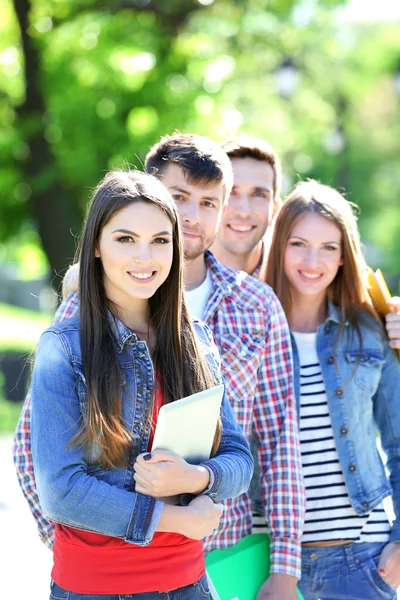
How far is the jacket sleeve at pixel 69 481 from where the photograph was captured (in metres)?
2.14

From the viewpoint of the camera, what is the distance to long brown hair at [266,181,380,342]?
3350 mm

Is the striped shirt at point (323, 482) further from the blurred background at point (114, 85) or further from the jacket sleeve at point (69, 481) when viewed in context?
the blurred background at point (114, 85)

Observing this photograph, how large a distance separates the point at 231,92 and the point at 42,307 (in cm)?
2153

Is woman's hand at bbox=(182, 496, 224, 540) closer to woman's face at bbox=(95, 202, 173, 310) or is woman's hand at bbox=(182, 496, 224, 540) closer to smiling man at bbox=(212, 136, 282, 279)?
woman's face at bbox=(95, 202, 173, 310)

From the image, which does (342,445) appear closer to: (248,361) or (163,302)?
(248,361)

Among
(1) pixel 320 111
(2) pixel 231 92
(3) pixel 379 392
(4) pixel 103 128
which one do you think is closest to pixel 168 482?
(3) pixel 379 392

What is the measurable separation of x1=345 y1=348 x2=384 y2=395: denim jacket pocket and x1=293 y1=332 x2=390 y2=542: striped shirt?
0.42 ft

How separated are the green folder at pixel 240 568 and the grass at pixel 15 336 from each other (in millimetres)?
9219

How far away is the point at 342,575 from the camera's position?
3041 mm

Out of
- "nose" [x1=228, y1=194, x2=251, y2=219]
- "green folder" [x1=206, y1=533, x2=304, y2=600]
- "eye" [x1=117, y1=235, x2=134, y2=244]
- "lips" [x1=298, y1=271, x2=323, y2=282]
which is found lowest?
"green folder" [x1=206, y1=533, x2=304, y2=600]

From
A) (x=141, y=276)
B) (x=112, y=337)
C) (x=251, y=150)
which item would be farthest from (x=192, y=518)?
(x=251, y=150)

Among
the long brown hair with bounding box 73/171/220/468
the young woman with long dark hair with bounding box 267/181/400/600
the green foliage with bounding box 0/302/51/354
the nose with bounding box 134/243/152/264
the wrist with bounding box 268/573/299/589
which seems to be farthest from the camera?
the green foliage with bounding box 0/302/51/354

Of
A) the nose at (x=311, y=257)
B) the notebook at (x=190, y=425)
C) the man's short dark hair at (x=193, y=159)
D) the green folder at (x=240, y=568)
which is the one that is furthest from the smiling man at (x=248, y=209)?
the notebook at (x=190, y=425)

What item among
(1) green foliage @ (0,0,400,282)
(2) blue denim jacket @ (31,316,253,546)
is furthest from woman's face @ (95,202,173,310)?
→ (1) green foliage @ (0,0,400,282)
